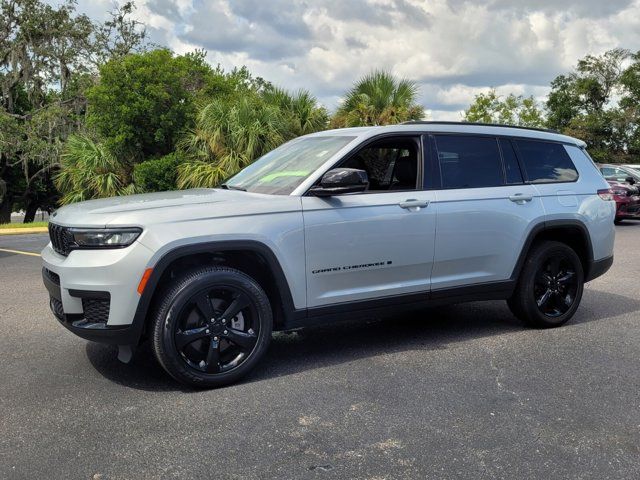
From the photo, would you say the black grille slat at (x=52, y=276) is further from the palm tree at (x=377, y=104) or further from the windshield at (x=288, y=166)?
the palm tree at (x=377, y=104)

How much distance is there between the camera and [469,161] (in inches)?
208

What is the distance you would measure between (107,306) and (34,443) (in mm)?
881

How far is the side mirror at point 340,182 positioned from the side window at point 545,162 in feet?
6.39

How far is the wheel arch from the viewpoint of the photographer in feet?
12.8

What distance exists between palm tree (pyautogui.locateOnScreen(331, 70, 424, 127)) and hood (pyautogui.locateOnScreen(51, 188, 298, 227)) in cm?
1523

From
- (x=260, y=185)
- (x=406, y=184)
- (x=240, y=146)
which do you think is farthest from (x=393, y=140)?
(x=240, y=146)

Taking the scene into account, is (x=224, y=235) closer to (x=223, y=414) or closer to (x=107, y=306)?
(x=107, y=306)

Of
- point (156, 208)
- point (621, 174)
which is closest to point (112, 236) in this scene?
point (156, 208)

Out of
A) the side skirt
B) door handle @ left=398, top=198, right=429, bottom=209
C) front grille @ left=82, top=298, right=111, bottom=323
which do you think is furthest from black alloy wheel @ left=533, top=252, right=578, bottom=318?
front grille @ left=82, top=298, right=111, bottom=323

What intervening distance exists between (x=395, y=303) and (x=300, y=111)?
15.2 meters

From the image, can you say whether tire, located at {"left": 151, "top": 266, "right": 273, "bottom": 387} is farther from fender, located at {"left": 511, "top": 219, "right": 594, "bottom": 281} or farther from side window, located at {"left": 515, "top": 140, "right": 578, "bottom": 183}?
side window, located at {"left": 515, "top": 140, "right": 578, "bottom": 183}

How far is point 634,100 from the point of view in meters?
43.4

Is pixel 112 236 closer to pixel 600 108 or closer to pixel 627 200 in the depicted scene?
pixel 627 200

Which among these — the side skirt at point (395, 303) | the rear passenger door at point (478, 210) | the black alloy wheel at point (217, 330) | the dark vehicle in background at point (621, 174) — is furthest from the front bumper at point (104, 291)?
the dark vehicle in background at point (621, 174)
